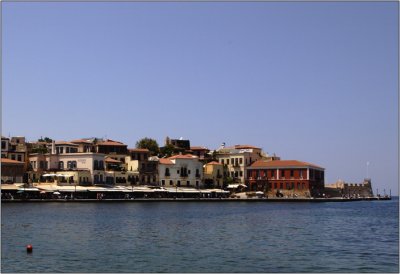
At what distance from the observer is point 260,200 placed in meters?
108

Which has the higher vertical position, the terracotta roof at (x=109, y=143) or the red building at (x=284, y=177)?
the terracotta roof at (x=109, y=143)

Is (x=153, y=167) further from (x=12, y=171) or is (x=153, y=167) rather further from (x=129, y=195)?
(x=12, y=171)

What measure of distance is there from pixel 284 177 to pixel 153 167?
73.8 feet

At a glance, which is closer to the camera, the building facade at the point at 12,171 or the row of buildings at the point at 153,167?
the building facade at the point at 12,171

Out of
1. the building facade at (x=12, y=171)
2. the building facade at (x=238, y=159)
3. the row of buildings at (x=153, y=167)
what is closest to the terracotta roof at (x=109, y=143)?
the row of buildings at (x=153, y=167)

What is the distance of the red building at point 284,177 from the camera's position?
111 metres

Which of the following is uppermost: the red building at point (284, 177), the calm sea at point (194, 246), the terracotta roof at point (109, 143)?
the terracotta roof at point (109, 143)

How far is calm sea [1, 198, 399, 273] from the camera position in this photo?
29188mm

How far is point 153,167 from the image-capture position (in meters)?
108

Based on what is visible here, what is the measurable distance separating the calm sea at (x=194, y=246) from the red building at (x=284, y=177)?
183 ft

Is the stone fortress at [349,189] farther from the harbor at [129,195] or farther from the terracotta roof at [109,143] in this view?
the terracotta roof at [109,143]

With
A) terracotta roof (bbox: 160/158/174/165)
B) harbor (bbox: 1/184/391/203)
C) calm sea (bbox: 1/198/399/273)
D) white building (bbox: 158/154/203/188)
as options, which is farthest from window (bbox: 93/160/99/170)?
calm sea (bbox: 1/198/399/273)

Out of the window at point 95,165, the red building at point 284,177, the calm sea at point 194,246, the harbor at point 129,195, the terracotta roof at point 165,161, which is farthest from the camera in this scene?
the red building at point 284,177

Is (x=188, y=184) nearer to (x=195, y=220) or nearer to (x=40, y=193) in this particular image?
(x=40, y=193)
